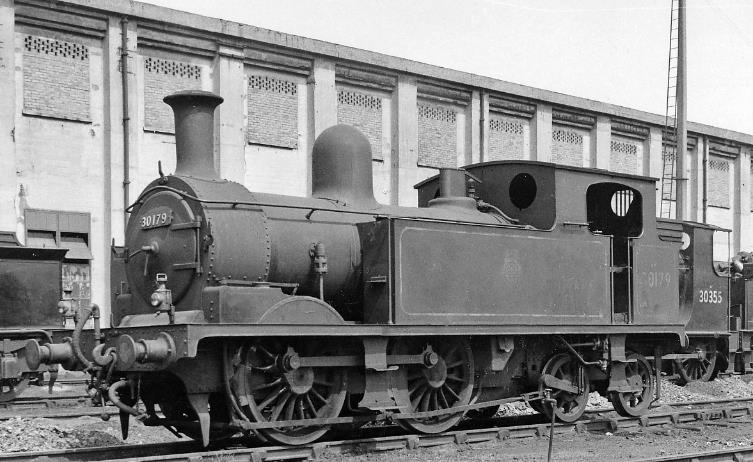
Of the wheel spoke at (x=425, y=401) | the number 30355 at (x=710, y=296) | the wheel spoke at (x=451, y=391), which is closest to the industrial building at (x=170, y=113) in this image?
the number 30355 at (x=710, y=296)

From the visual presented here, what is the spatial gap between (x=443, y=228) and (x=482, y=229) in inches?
22.5

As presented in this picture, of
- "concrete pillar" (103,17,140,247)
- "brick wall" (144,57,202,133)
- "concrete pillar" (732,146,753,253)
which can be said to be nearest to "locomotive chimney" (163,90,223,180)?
"concrete pillar" (103,17,140,247)

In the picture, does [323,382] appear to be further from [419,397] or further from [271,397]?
[419,397]

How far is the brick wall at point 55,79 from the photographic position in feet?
56.1

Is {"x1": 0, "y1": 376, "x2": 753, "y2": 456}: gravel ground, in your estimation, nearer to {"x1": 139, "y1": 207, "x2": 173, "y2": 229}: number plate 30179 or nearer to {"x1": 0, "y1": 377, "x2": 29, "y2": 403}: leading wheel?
{"x1": 0, "y1": 377, "x2": 29, "y2": 403}: leading wheel

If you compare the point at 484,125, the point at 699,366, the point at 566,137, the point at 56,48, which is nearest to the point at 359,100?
the point at 484,125

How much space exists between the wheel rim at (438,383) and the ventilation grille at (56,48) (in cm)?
1108

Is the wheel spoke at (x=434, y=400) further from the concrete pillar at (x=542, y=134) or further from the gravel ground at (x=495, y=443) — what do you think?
the concrete pillar at (x=542, y=134)

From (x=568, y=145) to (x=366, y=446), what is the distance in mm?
18996

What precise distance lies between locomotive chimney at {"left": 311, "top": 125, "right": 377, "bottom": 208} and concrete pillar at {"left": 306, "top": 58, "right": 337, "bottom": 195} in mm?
10298

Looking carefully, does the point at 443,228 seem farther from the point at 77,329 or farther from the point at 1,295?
the point at 1,295

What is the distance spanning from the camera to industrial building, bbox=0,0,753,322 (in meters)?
17.2

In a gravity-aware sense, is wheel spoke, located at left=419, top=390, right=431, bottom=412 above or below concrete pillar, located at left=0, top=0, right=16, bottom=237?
below

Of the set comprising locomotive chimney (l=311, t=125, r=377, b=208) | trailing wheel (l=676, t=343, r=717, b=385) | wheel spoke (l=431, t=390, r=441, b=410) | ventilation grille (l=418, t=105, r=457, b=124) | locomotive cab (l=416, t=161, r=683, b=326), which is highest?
ventilation grille (l=418, t=105, r=457, b=124)
